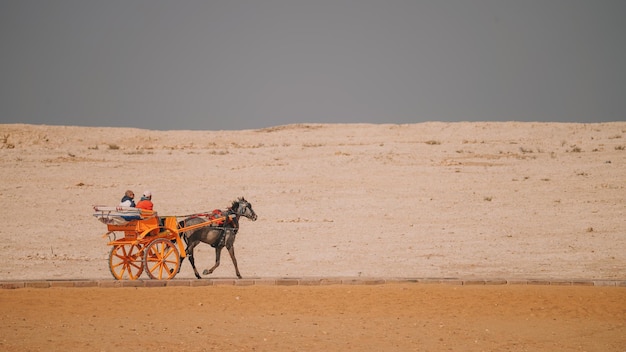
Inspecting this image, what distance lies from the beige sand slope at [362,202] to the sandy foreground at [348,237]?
12 centimetres

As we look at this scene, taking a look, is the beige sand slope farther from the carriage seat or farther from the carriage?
the carriage seat

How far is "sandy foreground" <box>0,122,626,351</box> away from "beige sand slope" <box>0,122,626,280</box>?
121mm

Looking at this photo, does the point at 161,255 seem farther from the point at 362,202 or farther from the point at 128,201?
the point at 362,202

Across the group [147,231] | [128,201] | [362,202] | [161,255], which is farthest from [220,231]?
[362,202]

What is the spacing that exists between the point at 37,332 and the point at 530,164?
106ft

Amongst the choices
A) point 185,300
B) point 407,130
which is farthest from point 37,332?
point 407,130

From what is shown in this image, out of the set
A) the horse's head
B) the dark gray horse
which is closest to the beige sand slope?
the dark gray horse

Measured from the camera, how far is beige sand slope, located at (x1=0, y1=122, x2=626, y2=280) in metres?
24.4

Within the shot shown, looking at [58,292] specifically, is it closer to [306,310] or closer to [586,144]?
[306,310]

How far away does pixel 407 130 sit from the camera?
65.6 meters

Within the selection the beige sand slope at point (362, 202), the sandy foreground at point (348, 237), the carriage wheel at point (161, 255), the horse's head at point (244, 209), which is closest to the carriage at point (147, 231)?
the carriage wheel at point (161, 255)

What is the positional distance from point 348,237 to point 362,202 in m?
5.70

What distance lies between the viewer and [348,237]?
28.3 meters

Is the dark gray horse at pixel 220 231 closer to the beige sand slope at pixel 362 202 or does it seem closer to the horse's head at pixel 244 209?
the horse's head at pixel 244 209
